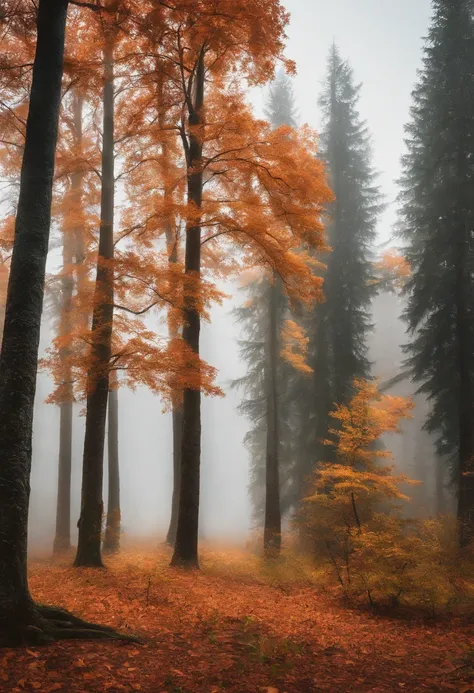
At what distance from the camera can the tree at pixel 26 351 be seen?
4215mm

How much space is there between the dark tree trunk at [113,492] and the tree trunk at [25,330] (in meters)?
8.70

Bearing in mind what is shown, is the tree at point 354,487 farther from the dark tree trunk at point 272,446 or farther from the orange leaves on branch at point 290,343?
the orange leaves on branch at point 290,343

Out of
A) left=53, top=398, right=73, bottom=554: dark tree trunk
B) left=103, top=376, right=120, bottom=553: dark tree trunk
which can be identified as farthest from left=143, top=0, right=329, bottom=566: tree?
left=53, top=398, right=73, bottom=554: dark tree trunk

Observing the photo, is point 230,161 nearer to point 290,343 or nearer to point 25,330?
point 25,330

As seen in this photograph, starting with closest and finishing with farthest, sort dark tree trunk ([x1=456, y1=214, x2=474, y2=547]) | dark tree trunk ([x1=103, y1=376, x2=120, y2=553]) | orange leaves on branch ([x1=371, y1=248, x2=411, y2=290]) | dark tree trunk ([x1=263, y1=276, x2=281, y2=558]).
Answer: dark tree trunk ([x1=456, y1=214, x2=474, y2=547]) → dark tree trunk ([x1=103, y1=376, x2=120, y2=553]) → dark tree trunk ([x1=263, y1=276, x2=281, y2=558]) → orange leaves on branch ([x1=371, y1=248, x2=411, y2=290])

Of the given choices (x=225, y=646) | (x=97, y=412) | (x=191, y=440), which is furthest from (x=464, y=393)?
(x=225, y=646)

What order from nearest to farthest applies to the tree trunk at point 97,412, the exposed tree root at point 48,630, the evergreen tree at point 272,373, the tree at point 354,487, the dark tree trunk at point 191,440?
the exposed tree root at point 48,630, the tree at point 354,487, the tree trunk at point 97,412, the dark tree trunk at point 191,440, the evergreen tree at point 272,373

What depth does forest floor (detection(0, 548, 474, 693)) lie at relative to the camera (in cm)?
374

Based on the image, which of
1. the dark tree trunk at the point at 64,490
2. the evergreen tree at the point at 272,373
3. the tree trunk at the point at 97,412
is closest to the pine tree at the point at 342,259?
the evergreen tree at the point at 272,373

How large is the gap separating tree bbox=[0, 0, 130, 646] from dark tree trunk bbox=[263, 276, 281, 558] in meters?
10.8

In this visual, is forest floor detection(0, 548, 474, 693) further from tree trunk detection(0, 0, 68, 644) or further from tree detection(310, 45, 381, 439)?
tree detection(310, 45, 381, 439)

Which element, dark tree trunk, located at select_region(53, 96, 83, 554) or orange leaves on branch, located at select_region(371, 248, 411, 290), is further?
orange leaves on branch, located at select_region(371, 248, 411, 290)

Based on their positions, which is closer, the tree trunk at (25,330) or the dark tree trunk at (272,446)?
the tree trunk at (25,330)

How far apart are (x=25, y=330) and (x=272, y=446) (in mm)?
12509
